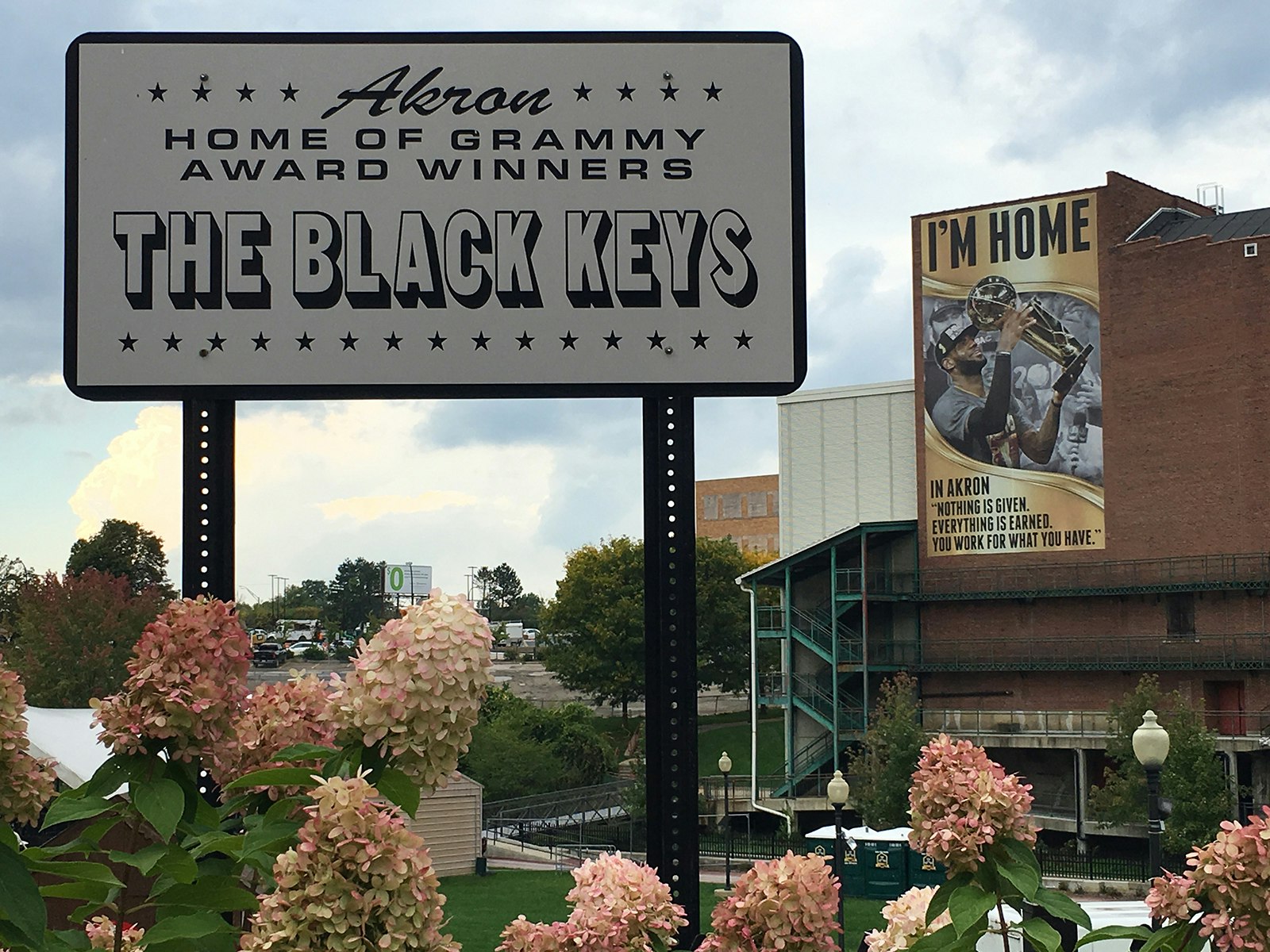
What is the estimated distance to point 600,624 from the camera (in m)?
69.9

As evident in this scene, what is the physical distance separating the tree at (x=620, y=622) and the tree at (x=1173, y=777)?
2541 cm

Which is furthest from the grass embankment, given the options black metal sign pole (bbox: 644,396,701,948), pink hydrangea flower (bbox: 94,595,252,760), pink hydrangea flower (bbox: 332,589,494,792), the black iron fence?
pink hydrangea flower (bbox: 332,589,494,792)

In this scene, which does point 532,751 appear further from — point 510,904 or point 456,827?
point 510,904

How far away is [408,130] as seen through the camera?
161 inches

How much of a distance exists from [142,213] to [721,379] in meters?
1.66

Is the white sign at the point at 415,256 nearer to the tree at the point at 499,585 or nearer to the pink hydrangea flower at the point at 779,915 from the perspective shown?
the pink hydrangea flower at the point at 779,915

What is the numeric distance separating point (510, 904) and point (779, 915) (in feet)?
112

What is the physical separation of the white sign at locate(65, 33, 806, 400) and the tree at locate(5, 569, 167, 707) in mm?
42454

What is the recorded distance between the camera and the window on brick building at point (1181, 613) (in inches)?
1949

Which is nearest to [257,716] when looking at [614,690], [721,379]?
[721,379]

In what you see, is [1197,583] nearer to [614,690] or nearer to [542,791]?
[542,791]

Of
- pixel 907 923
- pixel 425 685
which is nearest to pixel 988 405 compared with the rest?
pixel 907 923

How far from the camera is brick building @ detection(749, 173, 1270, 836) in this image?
1914 inches

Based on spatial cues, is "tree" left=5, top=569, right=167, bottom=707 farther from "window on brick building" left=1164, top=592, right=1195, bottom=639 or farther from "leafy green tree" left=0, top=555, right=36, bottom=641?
"window on brick building" left=1164, top=592, right=1195, bottom=639
